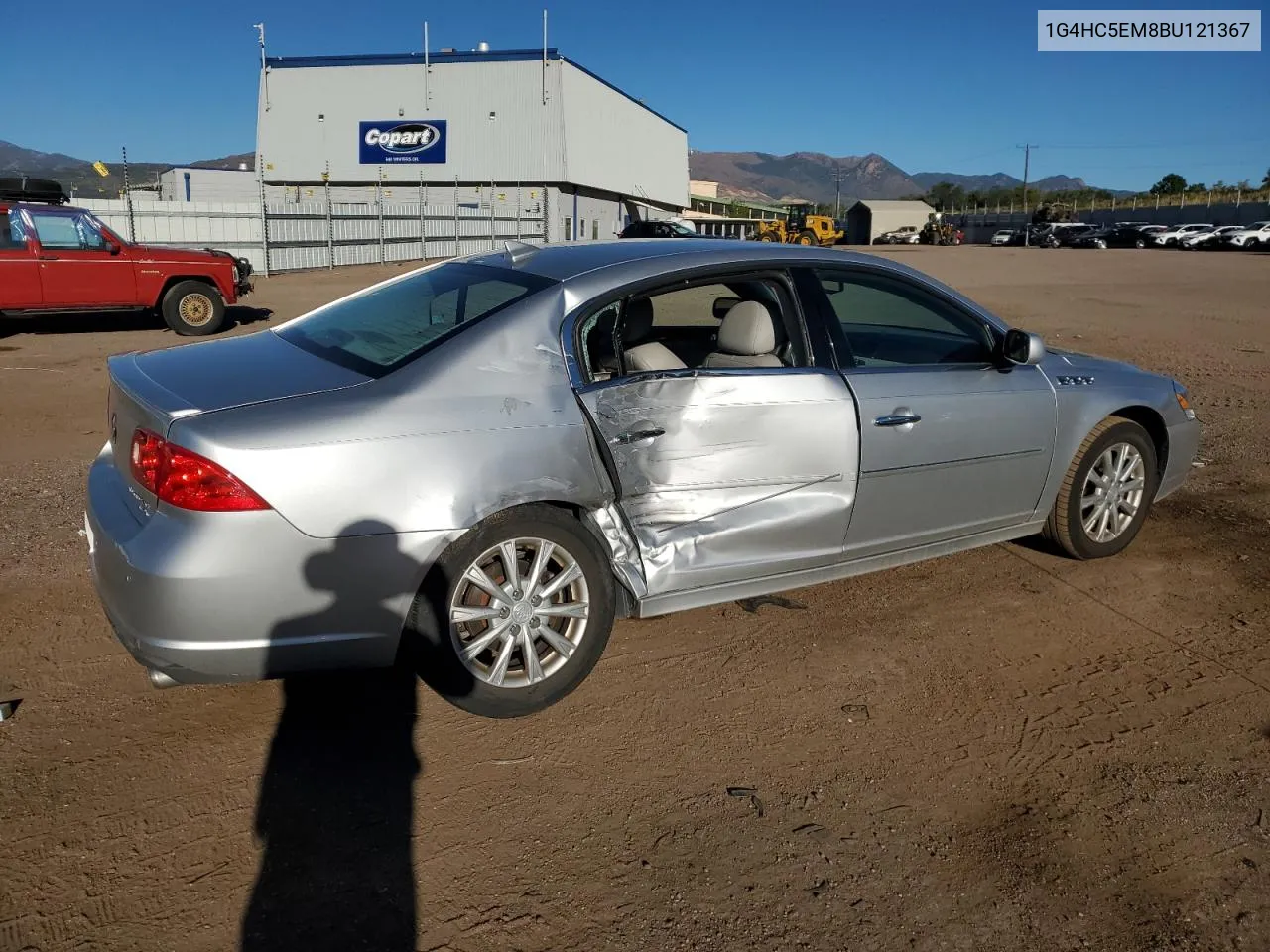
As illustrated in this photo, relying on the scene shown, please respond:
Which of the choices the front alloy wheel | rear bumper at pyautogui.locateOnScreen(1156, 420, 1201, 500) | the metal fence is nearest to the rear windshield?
the front alloy wheel

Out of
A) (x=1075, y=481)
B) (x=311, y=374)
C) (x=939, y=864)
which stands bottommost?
(x=939, y=864)

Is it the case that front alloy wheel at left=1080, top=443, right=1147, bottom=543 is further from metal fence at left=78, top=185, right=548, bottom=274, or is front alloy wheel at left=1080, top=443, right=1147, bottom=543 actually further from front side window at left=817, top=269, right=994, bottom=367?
metal fence at left=78, top=185, right=548, bottom=274

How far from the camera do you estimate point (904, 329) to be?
16.5 feet

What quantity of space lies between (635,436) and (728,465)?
15.7 inches

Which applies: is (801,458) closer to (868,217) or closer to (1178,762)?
(1178,762)

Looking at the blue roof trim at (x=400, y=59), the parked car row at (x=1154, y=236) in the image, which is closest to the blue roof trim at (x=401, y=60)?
the blue roof trim at (x=400, y=59)

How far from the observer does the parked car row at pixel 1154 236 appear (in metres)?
50.1

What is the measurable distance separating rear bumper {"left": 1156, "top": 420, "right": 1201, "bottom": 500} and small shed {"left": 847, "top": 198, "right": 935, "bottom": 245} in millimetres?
86762

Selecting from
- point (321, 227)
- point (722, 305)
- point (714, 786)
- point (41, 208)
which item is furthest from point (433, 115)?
point (714, 786)

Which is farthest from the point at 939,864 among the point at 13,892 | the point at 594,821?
the point at 13,892

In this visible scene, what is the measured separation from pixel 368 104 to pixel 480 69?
17.9 ft

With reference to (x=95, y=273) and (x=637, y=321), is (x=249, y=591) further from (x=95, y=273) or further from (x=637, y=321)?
(x=95, y=273)

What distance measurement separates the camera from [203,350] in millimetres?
3801

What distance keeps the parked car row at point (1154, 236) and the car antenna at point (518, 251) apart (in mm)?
55482
